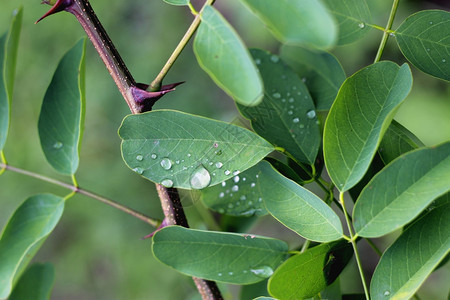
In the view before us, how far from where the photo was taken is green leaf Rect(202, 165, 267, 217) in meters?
0.60

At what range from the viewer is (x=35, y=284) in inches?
31.6

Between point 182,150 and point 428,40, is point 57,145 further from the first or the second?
point 428,40

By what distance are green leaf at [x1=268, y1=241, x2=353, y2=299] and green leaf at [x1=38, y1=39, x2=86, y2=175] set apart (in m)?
0.35

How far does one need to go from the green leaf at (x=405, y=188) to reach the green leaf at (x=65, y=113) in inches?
15.9

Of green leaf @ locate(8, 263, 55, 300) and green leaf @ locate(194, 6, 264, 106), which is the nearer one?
green leaf @ locate(194, 6, 264, 106)

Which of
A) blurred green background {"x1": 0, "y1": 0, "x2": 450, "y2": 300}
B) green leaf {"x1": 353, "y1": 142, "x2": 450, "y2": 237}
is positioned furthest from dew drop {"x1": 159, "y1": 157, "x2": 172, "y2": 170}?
blurred green background {"x1": 0, "y1": 0, "x2": 450, "y2": 300}

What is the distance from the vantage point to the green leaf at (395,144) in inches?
21.4

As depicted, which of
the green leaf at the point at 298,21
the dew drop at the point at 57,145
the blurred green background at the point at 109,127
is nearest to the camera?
the green leaf at the point at 298,21

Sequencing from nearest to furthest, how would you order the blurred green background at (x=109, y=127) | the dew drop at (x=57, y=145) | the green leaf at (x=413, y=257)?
the green leaf at (x=413, y=257)
the dew drop at (x=57, y=145)
the blurred green background at (x=109, y=127)

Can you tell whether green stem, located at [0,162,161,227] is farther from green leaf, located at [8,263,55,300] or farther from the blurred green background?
the blurred green background

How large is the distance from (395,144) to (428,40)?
0.49 feet

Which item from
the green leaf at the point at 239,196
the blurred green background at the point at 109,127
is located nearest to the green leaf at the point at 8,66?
the green leaf at the point at 239,196

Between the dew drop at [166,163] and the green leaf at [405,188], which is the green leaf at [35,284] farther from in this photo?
the green leaf at [405,188]

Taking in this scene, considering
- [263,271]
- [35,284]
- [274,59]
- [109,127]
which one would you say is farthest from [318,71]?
[109,127]
